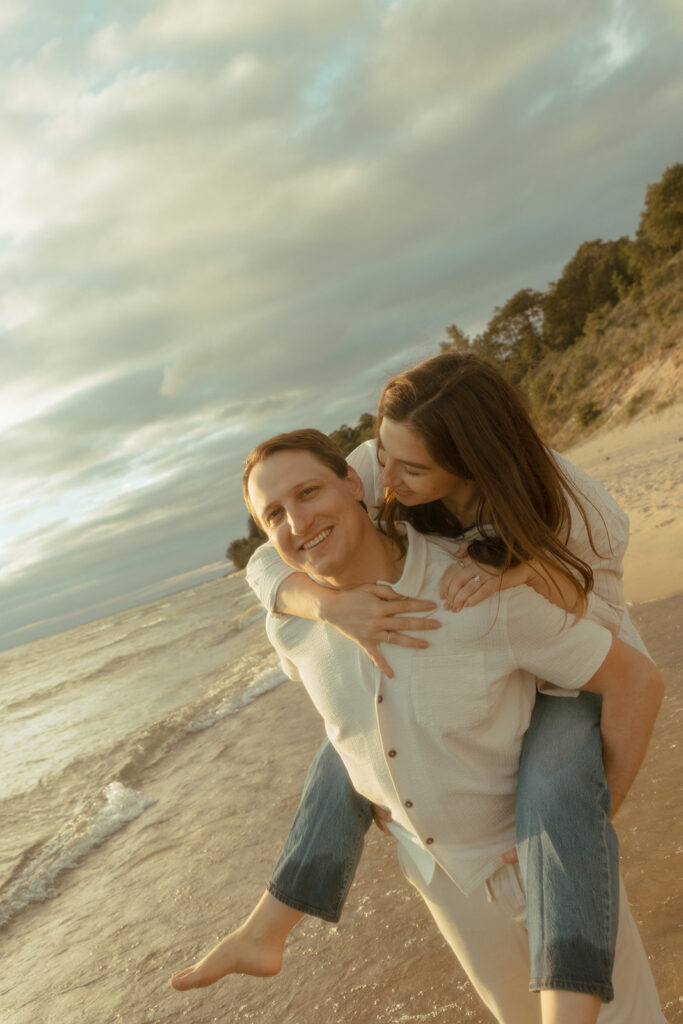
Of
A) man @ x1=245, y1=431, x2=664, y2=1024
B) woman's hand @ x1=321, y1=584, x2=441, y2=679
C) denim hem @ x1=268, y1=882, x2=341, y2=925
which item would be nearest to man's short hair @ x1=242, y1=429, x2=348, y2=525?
man @ x1=245, y1=431, x2=664, y2=1024

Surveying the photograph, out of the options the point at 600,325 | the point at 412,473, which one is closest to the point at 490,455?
the point at 412,473

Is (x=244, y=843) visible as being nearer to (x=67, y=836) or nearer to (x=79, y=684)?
(x=67, y=836)

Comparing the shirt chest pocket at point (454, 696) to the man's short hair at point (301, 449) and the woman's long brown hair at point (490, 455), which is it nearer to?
the woman's long brown hair at point (490, 455)

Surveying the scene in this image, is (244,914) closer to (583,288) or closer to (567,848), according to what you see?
(567,848)

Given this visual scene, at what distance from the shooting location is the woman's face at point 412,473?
2.90m

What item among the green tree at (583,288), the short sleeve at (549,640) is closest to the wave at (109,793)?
the short sleeve at (549,640)

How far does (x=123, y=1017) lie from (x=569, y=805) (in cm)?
267

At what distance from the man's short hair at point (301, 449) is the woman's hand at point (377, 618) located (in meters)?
0.45

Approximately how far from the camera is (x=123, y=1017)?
3.76 meters

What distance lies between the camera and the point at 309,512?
2.61 metres

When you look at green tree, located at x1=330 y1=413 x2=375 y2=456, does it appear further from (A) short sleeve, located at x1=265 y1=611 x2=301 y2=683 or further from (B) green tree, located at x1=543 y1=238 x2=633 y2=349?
(B) green tree, located at x1=543 y1=238 x2=633 y2=349

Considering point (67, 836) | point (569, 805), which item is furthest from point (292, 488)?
point (67, 836)

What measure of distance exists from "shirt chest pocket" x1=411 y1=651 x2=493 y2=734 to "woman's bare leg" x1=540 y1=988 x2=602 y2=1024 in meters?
0.67

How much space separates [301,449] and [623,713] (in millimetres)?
1273
